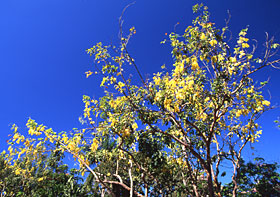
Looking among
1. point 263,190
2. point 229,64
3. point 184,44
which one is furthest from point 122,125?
point 263,190

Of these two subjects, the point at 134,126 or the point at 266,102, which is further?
the point at 134,126

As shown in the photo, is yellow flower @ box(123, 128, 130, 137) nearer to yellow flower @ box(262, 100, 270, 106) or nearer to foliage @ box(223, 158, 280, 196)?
yellow flower @ box(262, 100, 270, 106)

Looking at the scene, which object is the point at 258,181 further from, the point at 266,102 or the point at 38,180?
the point at 38,180

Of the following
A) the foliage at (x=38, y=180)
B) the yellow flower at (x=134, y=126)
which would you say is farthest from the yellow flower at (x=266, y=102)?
the foliage at (x=38, y=180)

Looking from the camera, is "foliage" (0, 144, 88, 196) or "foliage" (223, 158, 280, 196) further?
"foliage" (0, 144, 88, 196)

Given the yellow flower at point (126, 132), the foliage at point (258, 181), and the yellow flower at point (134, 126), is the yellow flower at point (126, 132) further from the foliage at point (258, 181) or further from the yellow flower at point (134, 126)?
the foliage at point (258, 181)

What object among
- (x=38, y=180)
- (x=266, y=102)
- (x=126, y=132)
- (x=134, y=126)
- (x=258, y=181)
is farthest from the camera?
(x=38, y=180)

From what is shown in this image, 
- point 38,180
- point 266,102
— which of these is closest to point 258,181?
point 266,102

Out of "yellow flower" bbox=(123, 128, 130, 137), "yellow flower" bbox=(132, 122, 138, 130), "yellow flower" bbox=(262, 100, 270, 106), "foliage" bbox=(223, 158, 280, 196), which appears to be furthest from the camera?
"foliage" bbox=(223, 158, 280, 196)

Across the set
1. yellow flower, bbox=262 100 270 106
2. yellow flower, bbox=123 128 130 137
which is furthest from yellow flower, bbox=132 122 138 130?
yellow flower, bbox=262 100 270 106

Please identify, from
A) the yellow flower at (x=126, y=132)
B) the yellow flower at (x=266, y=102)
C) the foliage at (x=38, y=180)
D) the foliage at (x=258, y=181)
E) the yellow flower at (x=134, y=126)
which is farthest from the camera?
the foliage at (x=38, y=180)

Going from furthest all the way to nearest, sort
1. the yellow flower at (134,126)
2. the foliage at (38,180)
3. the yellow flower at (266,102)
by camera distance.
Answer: the foliage at (38,180) → the yellow flower at (134,126) → the yellow flower at (266,102)

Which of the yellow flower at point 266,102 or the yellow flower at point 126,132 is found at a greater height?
the yellow flower at point 266,102

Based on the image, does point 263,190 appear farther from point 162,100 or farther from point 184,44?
point 184,44
